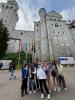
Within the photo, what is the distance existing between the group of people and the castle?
5250 centimetres

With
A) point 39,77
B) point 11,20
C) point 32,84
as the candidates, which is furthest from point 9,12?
point 39,77

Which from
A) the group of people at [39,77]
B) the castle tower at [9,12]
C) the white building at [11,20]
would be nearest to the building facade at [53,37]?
the white building at [11,20]

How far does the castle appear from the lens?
6531 centimetres

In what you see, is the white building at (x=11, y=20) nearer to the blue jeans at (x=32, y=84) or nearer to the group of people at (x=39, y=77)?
the group of people at (x=39, y=77)

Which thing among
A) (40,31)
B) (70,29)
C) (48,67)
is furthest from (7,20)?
(48,67)

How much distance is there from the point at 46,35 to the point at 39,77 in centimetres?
6179

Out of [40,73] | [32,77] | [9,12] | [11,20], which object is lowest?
[32,77]

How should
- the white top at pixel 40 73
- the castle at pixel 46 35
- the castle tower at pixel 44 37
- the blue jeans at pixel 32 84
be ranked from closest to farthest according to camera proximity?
1. the white top at pixel 40 73
2. the blue jeans at pixel 32 84
3. the castle tower at pixel 44 37
4. the castle at pixel 46 35

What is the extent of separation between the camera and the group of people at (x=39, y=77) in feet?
25.1

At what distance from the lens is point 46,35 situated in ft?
225

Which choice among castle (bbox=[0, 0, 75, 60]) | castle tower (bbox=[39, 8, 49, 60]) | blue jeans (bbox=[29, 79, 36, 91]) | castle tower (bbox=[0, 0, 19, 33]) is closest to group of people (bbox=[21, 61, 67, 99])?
blue jeans (bbox=[29, 79, 36, 91])

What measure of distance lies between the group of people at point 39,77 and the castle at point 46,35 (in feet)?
172

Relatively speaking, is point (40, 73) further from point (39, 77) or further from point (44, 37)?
Result: point (44, 37)

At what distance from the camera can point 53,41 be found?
66.3 metres
